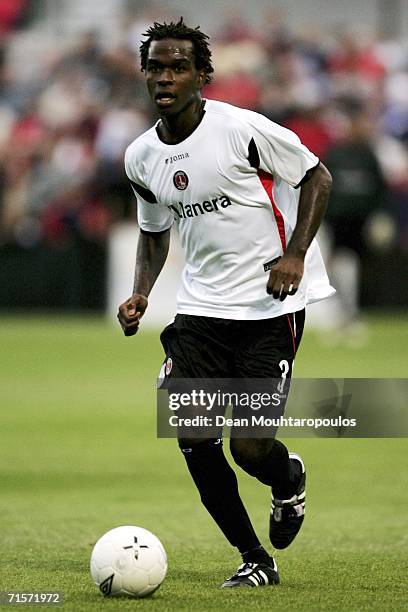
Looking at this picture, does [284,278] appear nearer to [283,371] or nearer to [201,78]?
[283,371]

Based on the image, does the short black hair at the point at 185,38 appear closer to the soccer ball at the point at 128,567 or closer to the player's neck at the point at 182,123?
the player's neck at the point at 182,123

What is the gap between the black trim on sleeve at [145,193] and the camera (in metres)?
6.02

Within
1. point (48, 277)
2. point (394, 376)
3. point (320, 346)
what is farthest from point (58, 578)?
point (48, 277)

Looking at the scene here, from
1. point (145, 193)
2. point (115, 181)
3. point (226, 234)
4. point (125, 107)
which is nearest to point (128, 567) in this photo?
point (226, 234)

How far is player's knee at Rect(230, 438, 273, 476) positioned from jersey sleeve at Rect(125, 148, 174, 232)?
3.73 feet

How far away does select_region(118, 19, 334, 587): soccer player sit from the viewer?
18.5ft

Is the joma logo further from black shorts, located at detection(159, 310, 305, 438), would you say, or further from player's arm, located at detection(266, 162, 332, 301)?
black shorts, located at detection(159, 310, 305, 438)

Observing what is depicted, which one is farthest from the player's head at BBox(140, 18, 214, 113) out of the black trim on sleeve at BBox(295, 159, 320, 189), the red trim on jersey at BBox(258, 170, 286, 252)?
the black trim on sleeve at BBox(295, 159, 320, 189)

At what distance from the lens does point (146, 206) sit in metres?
6.11

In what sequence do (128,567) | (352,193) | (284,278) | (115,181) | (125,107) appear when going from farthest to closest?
(125,107), (115,181), (352,193), (284,278), (128,567)

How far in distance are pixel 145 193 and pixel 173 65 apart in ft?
2.18

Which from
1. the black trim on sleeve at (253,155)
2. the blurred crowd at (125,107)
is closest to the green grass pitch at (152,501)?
the black trim on sleeve at (253,155)

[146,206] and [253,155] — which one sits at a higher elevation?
[253,155]

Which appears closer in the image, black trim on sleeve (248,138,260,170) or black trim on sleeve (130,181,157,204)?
black trim on sleeve (248,138,260,170)
